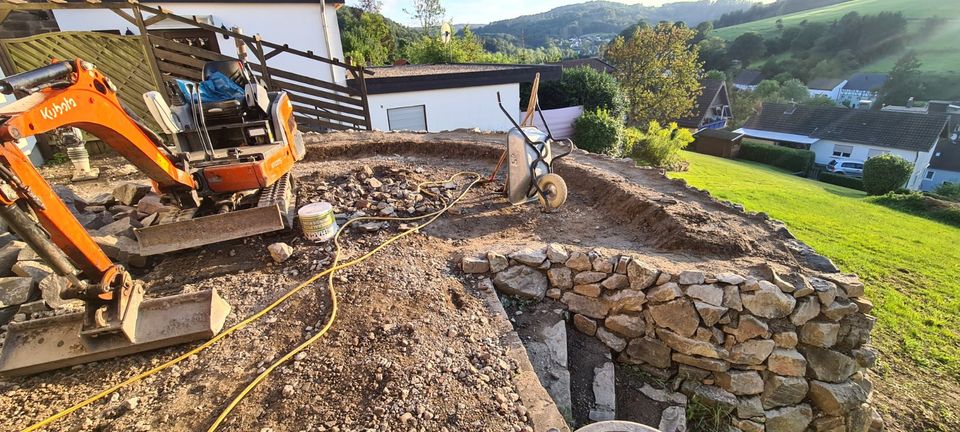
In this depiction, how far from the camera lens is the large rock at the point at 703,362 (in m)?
4.34

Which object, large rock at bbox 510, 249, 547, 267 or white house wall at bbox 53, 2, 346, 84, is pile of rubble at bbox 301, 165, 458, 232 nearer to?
large rock at bbox 510, 249, 547, 267

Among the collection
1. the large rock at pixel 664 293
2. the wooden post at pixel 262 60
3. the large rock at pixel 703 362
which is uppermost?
the wooden post at pixel 262 60

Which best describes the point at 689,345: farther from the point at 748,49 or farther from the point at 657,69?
the point at 748,49

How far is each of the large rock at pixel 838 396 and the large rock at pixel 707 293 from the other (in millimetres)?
1394

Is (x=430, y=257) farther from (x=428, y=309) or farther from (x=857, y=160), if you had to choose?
(x=857, y=160)

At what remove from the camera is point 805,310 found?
409 centimetres

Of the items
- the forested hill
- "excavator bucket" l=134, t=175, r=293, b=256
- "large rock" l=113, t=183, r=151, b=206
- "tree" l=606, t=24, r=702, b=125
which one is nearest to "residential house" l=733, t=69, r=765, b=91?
"tree" l=606, t=24, r=702, b=125

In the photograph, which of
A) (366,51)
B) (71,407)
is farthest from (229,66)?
(366,51)

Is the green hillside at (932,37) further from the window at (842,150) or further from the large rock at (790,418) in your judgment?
the large rock at (790,418)

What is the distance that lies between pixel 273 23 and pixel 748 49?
75.2 m

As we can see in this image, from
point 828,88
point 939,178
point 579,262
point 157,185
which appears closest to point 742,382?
point 579,262

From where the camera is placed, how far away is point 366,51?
2488cm

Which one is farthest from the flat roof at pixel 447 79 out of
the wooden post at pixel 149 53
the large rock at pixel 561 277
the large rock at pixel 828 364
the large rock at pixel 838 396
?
the large rock at pixel 838 396

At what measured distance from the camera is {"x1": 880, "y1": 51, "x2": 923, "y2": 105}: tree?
45919 mm
